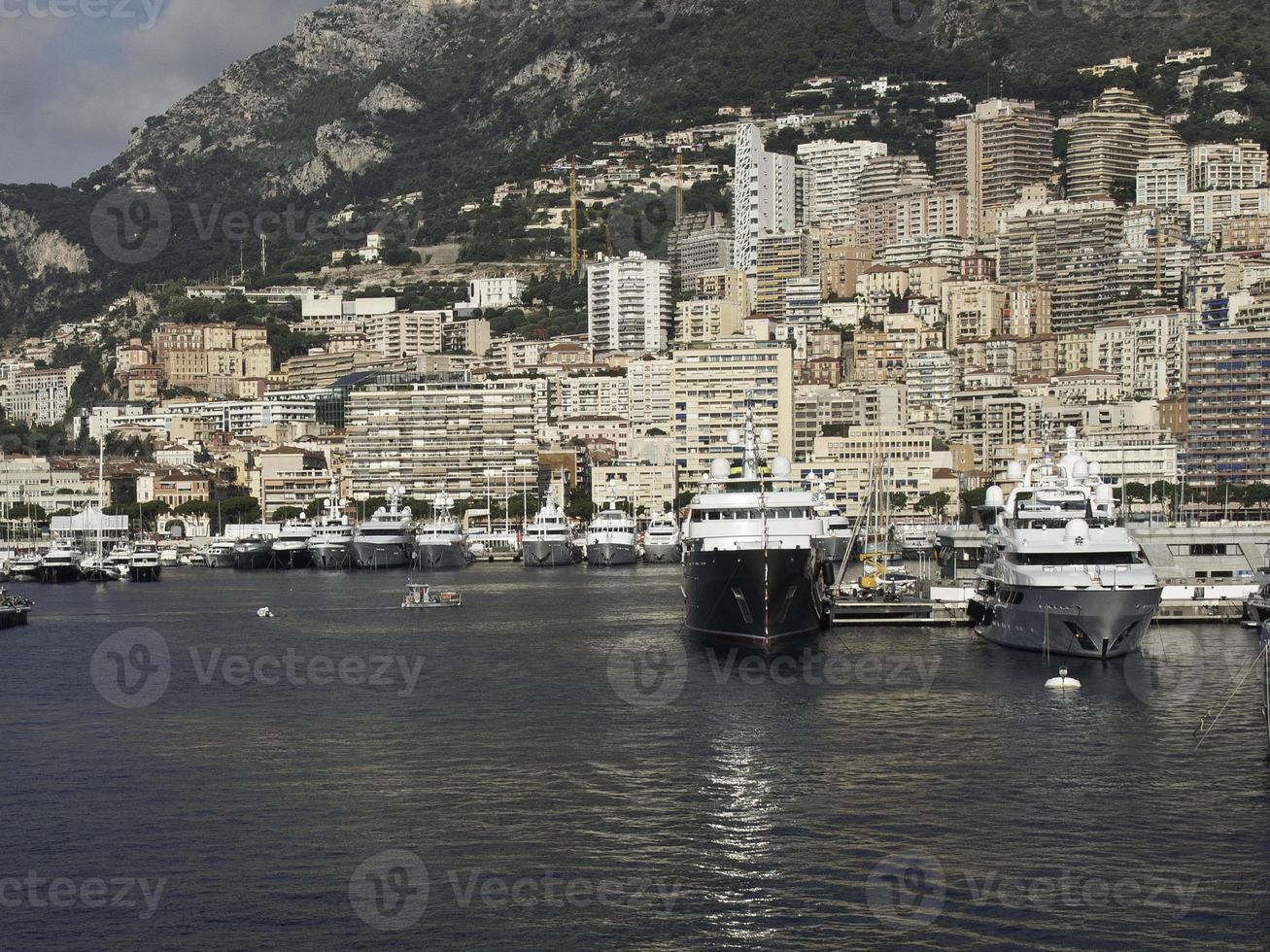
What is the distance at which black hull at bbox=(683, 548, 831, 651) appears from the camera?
2371 inches

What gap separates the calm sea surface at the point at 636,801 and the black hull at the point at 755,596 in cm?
240

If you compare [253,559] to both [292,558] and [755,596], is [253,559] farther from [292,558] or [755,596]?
[755,596]

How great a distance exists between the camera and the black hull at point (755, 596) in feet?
198

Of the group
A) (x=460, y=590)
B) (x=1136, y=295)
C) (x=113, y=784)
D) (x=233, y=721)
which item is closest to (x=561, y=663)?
(x=233, y=721)

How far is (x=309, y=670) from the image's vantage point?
58.1 m

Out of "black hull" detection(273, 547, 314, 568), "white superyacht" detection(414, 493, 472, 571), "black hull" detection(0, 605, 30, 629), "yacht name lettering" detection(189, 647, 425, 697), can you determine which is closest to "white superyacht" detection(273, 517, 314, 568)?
"black hull" detection(273, 547, 314, 568)

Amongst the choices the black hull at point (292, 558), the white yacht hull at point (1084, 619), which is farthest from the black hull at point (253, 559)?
→ the white yacht hull at point (1084, 619)

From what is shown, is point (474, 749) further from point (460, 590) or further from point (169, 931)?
point (460, 590)

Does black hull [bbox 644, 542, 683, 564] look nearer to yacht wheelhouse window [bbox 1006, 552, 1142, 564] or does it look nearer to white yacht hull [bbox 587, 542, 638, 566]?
white yacht hull [bbox 587, 542, 638, 566]

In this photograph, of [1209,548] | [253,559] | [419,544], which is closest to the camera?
[1209,548]

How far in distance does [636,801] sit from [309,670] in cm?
2362

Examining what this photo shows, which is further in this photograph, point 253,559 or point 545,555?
point 253,559

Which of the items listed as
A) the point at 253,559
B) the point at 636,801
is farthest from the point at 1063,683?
the point at 253,559

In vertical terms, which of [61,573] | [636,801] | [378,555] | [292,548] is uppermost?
[292,548]
